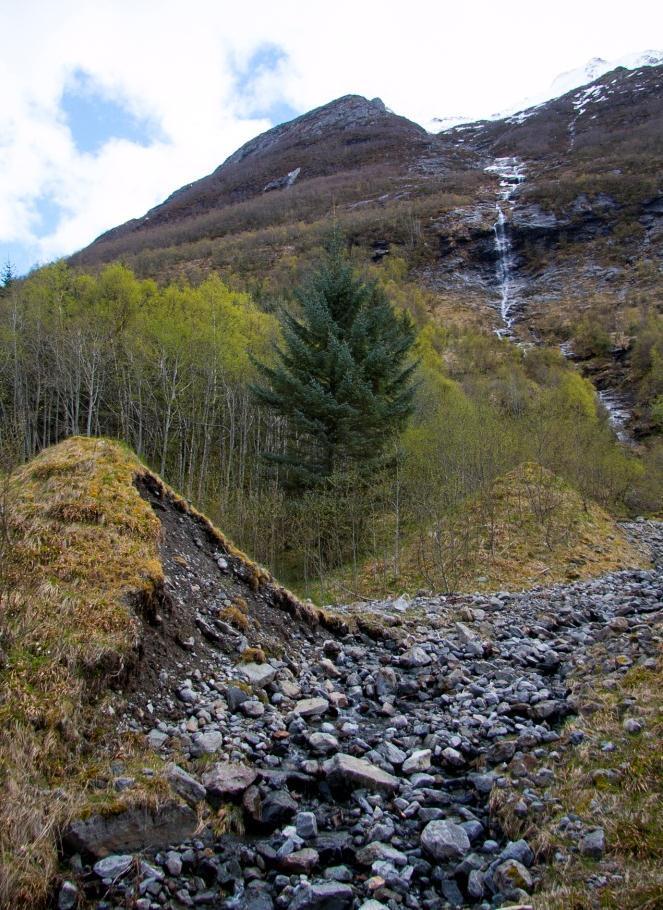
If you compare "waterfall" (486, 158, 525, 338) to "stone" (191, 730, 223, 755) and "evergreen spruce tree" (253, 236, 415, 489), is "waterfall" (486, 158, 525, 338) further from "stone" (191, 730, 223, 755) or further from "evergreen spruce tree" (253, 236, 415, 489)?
"stone" (191, 730, 223, 755)

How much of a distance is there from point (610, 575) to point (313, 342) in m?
14.0

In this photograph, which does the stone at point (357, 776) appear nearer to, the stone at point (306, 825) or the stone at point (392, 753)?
the stone at point (392, 753)

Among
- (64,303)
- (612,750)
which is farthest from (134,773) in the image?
(64,303)

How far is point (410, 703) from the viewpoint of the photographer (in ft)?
20.7

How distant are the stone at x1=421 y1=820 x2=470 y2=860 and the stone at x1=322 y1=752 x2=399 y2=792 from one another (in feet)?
2.09

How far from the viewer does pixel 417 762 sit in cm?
494

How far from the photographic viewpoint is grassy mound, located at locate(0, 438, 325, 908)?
3.39 m

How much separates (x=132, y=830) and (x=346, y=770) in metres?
1.76

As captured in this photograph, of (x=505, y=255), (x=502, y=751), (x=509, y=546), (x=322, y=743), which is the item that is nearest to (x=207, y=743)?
(x=322, y=743)

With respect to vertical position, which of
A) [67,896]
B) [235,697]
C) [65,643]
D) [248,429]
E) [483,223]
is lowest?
[67,896]

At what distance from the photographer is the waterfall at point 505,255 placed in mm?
73125

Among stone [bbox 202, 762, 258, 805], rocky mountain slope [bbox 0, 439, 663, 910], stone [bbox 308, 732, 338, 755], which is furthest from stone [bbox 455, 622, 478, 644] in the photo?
stone [bbox 202, 762, 258, 805]

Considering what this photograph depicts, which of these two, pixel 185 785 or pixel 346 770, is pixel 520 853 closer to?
pixel 346 770

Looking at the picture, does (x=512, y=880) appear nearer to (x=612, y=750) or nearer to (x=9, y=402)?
(x=612, y=750)
